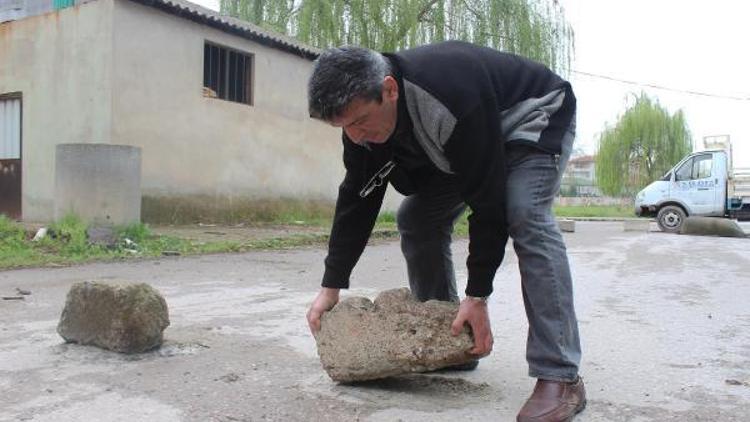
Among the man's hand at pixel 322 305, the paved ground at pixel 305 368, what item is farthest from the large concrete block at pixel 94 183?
the man's hand at pixel 322 305

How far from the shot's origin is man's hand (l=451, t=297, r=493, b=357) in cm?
232

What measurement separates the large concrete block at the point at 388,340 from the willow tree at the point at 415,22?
1379 centimetres

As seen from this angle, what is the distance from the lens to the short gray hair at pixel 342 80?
6.37ft

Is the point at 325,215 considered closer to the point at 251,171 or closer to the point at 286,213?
the point at 286,213

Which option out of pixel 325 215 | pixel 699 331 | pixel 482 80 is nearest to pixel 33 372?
pixel 482 80

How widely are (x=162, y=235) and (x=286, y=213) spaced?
495cm

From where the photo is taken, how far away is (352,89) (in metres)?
1.94

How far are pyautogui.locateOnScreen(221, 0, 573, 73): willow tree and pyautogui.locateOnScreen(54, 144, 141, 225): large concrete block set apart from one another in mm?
8547

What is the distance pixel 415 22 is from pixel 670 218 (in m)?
8.27

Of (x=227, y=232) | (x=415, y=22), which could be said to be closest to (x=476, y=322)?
(x=227, y=232)

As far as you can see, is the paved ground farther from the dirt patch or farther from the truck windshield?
the truck windshield

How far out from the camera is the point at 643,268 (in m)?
7.20

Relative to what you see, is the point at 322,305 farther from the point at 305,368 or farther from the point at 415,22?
the point at 415,22

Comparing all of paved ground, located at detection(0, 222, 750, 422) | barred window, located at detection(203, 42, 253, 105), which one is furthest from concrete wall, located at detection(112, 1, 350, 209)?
paved ground, located at detection(0, 222, 750, 422)
